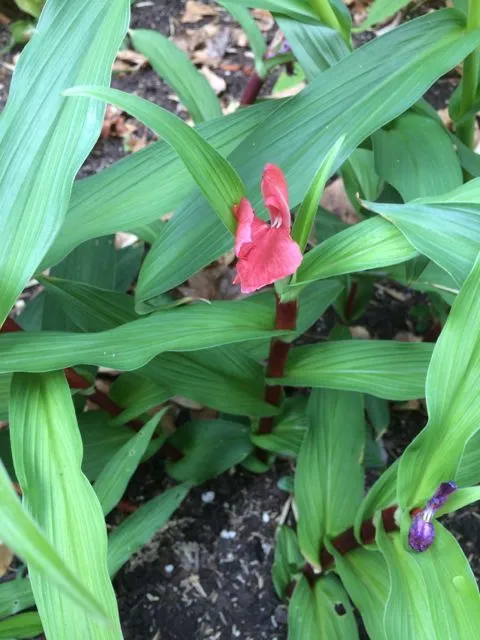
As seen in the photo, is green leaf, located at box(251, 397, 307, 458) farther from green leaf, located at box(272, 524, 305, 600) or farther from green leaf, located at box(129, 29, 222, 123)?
green leaf, located at box(129, 29, 222, 123)

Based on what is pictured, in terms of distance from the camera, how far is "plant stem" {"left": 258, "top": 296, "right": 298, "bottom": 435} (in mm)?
727

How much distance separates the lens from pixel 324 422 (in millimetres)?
1005

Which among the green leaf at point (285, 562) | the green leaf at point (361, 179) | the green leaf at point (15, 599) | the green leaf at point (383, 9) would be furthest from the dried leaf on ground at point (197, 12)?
the green leaf at point (15, 599)

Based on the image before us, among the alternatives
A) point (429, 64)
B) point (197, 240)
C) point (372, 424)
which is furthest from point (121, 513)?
point (429, 64)

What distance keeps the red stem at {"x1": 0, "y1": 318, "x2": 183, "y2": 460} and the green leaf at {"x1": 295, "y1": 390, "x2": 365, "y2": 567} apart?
231 mm

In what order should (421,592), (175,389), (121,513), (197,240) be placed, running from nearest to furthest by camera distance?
1. (421,592)
2. (197,240)
3. (175,389)
4. (121,513)

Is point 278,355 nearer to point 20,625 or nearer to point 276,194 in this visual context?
point 276,194

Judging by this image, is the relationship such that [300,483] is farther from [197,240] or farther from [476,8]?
[476,8]

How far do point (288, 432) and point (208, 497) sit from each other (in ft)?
0.71

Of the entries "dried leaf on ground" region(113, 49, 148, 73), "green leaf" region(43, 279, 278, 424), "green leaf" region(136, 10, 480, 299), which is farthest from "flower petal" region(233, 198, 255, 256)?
"dried leaf on ground" region(113, 49, 148, 73)

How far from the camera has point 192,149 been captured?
60 cm

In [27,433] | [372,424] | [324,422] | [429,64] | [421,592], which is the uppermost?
[429,64]

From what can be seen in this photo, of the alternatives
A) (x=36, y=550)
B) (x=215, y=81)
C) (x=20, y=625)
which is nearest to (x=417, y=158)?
(x=36, y=550)

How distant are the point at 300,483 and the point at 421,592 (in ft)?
1.13
